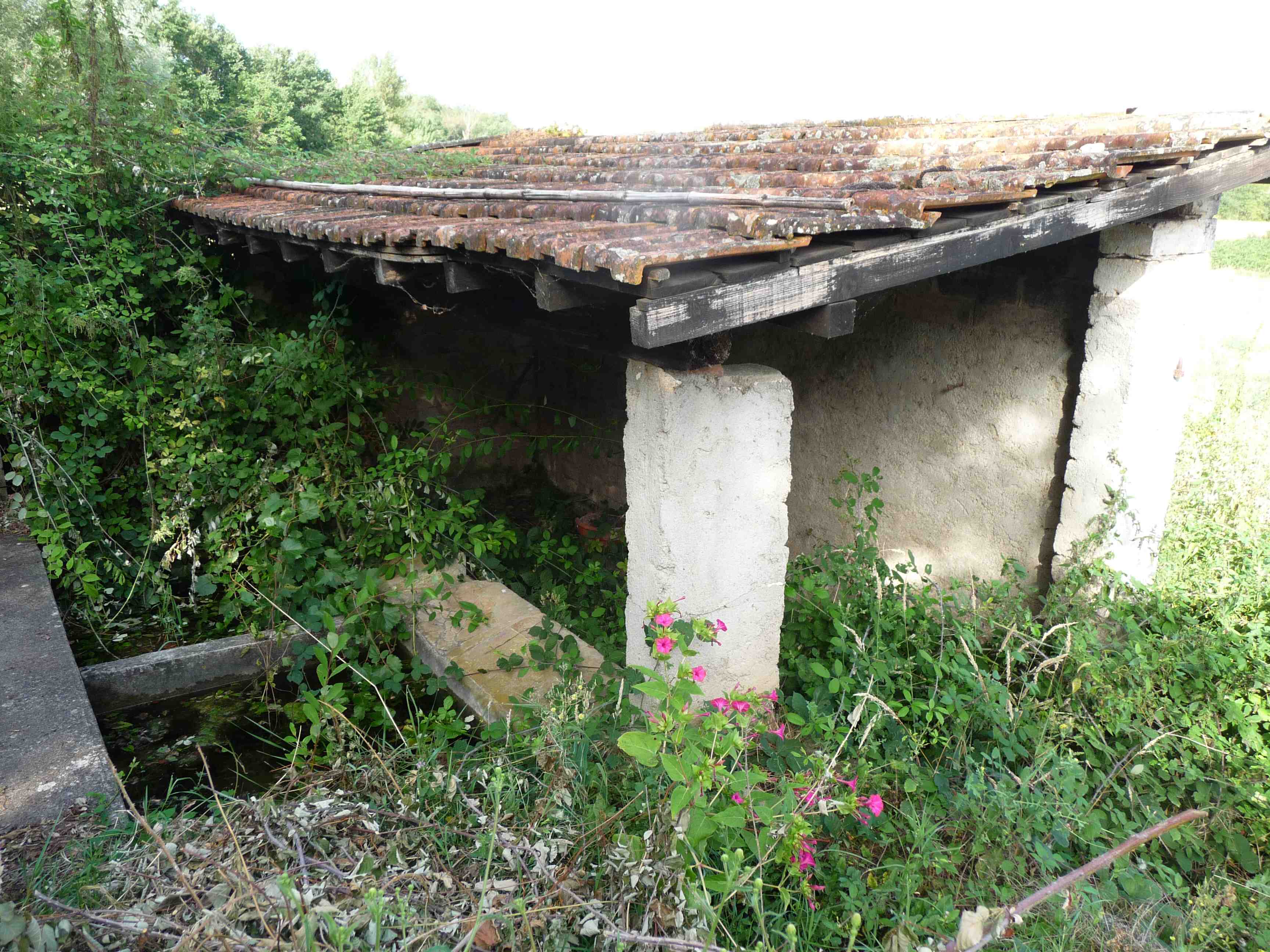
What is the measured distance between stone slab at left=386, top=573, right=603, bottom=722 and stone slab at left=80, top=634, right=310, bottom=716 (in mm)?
611

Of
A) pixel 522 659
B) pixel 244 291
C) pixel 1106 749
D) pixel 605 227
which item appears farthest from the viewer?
pixel 244 291

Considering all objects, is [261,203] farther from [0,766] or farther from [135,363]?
[0,766]

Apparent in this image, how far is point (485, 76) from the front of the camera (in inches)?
2210

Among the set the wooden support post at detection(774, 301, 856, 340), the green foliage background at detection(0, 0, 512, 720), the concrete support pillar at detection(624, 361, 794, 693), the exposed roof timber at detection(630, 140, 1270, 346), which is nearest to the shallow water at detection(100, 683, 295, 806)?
the green foliage background at detection(0, 0, 512, 720)

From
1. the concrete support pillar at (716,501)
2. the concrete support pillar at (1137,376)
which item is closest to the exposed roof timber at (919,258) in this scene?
the concrete support pillar at (1137,376)

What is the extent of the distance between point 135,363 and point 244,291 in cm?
87

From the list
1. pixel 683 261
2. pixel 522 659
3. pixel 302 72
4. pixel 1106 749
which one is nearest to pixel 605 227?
pixel 683 261

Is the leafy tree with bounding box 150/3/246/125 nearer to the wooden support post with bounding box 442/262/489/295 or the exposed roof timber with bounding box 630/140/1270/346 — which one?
the wooden support post with bounding box 442/262/489/295

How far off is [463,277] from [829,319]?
1.44m

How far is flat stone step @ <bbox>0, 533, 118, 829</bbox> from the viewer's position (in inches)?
103

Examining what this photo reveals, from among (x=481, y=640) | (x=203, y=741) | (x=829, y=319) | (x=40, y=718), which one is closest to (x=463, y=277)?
(x=829, y=319)

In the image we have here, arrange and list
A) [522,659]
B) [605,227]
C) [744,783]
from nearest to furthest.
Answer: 1. [744,783]
2. [605,227]
3. [522,659]

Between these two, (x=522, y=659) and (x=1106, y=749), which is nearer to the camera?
(x=1106, y=749)

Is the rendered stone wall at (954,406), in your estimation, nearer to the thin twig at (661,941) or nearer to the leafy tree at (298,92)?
the thin twig at (661,941)
